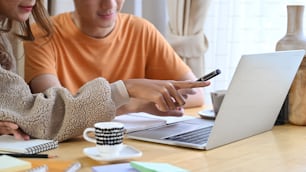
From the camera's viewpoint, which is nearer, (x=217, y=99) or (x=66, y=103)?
(x=66, y=103)

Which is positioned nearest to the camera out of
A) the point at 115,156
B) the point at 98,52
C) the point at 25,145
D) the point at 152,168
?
the point at 152,168

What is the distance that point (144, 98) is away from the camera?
4.48 ft

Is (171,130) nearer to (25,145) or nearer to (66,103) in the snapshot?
(66,103)

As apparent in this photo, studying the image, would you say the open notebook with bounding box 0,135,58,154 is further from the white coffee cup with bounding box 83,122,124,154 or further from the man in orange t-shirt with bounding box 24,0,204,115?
the man in orange t-shirt with bounding box 24,0,204,115

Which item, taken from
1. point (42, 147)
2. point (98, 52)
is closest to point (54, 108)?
point (42, 147)

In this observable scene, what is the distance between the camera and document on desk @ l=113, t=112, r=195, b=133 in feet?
4.54

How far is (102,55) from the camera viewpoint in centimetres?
210

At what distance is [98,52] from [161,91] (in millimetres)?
810

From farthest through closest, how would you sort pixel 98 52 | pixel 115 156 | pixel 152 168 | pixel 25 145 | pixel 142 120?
pixel 98 52 < pixel 142 120 < pixel 25 145 < pixel 115 156 < pixel 152 168

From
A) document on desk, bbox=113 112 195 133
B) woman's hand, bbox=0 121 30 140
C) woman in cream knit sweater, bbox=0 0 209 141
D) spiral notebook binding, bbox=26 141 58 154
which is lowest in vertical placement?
document on desk, bbox=113 112 195 133

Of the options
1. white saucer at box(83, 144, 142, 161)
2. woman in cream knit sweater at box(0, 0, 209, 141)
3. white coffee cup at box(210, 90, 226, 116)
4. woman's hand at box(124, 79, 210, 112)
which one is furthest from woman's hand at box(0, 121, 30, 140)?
white coffee cup at box(210, 90, 226, 116)

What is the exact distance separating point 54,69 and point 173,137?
0.84 meters

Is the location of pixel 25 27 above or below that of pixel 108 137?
above

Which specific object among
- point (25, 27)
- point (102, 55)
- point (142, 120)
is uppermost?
point (25, 27)
